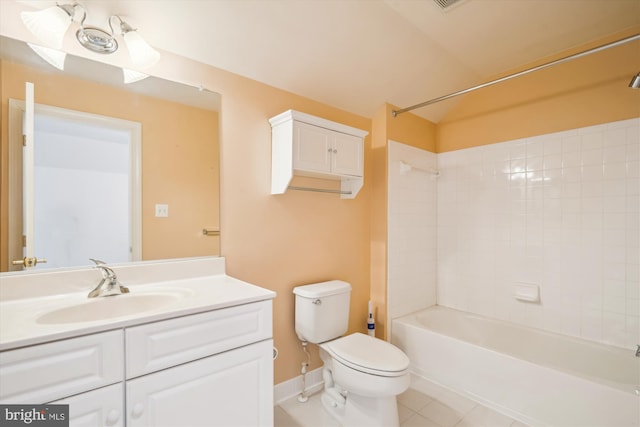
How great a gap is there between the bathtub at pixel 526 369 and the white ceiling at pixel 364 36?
6.33ft

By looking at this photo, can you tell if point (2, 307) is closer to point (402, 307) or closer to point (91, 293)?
point (91, 293)

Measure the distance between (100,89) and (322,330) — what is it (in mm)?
1803

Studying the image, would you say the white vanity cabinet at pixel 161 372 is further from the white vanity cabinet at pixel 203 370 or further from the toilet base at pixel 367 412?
the toilet base at pixel 367 412

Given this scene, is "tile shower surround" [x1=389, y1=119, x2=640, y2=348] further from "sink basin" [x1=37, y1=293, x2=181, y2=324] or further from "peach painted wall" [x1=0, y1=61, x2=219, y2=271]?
"sink basin" [x1=37, y1=293, x2=181, y2=324]

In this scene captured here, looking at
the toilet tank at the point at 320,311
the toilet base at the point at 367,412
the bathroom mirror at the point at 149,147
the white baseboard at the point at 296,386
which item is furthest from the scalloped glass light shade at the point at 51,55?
the toilet base at the point at 367,412

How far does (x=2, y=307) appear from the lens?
1137 millimetres

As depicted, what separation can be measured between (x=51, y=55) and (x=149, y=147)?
1.69 feet

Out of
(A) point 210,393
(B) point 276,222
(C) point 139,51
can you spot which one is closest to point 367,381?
(A) point 210,393

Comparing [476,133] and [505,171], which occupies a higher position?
[476,133]

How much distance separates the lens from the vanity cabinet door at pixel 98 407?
0.90 metres

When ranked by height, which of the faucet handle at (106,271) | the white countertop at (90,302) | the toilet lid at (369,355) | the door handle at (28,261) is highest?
the door handle at (28,261)

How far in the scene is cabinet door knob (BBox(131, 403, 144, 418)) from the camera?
99cm

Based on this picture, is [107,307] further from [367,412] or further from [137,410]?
[367,412]

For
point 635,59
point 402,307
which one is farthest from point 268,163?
point 635,59
